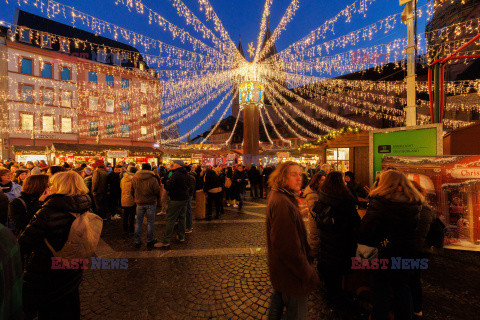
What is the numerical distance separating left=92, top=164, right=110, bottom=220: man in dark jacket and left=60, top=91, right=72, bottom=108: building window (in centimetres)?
2257

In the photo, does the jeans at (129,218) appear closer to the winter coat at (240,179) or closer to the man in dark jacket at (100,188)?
the man in dark jacket at (100,188)

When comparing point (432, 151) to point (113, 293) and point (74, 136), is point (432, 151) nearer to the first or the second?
point (113, 293)

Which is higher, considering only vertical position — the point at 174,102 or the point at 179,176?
the point at 174,102

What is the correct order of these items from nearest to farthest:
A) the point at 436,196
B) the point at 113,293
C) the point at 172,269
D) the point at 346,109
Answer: the point at 113,293
the point at 436,196
the point at 172,269
the point at 346,109

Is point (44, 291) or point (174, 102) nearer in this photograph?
point (44, 291)

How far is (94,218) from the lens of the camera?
230cm

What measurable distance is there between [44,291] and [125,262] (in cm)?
242

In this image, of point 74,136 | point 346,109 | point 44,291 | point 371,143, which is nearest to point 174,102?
point 74,136

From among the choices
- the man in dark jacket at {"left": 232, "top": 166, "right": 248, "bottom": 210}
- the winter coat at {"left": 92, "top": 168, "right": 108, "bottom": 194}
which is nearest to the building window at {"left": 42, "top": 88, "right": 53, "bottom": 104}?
the winter coat at {"left": 92, "top": 168, "right": 108, "bottom": 194}


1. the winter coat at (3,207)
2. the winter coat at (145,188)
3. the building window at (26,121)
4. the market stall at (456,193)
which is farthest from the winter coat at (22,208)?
the building window at (26,121)

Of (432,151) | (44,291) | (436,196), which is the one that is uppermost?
(432,151)

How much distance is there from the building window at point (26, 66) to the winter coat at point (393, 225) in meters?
30.9

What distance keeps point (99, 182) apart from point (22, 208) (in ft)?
13.6

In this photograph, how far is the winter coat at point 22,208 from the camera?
9.77ft
